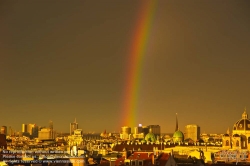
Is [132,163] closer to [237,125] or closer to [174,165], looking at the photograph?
[174,165]

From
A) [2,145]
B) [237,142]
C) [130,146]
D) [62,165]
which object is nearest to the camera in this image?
[62,165]

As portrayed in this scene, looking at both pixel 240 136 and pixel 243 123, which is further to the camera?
pixel 243 123

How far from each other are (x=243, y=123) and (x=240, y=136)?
6.06 meters

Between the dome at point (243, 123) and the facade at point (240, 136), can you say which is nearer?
the facade at point (240, 136)

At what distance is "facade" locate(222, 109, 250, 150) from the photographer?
16212 centimetres

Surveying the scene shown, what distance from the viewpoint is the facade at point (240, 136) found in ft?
532

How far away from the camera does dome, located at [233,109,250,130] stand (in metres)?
168

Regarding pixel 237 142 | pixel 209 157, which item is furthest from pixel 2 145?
pixel 237 142

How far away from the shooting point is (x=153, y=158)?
2399 inches

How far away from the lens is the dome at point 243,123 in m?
168

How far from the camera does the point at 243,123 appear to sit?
169 meters

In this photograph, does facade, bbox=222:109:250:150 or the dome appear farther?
the dome

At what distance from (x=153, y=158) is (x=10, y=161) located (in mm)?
15421

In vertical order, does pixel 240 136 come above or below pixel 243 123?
below
